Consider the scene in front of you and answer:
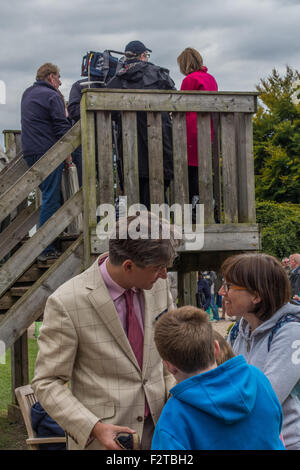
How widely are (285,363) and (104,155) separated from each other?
264 centimetres

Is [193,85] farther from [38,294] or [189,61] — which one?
[38,294]

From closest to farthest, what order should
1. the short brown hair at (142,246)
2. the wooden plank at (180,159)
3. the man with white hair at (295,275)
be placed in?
the short brown hair at (142,246), the wooden plank at (180,159), the man with white hair at (295,275)

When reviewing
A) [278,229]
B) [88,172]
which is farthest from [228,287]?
[278,229]

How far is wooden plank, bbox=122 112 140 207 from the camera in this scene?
493cm

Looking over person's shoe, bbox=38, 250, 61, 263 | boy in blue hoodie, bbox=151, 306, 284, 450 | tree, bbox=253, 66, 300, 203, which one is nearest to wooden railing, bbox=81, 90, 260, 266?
person's shoe, bbox=38, 250, 61, 263

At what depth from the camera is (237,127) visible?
5184mm

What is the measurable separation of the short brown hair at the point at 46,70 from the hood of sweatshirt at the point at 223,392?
438 centimetres

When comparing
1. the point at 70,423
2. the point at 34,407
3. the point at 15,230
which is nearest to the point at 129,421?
the point at 70,423

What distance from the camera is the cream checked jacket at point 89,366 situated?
8.37ft

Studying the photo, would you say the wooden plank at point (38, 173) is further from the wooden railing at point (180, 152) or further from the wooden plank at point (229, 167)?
the wooden plank at point (229, 167)

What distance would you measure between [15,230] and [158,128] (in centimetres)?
274

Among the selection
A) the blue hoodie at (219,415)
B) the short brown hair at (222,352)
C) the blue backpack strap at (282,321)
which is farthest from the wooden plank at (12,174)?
the blue hoodie at (219,415)

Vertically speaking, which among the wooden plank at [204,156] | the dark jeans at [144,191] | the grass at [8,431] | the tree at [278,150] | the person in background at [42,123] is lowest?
the grass at [8,431]

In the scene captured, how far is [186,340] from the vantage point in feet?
7.22
